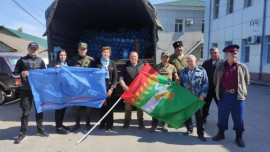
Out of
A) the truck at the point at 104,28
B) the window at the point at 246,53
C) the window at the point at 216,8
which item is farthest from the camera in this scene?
the window at the point at 216,8

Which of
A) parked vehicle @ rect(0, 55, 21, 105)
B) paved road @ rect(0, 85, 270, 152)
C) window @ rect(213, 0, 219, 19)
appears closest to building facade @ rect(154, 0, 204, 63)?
window @ rect(213, 0, 219, 19)

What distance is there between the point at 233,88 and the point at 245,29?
1296cm

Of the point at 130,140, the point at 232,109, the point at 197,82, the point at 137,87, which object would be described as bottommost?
the point at 130,140

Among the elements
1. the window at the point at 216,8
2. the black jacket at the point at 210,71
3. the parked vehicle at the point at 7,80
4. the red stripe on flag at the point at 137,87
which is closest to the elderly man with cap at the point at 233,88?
the black jacket at the point at 210,71

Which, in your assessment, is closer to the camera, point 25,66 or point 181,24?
point 25,66

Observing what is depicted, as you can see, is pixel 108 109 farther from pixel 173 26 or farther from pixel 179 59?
pixel 173 26

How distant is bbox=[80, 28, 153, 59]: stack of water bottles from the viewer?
863 cm

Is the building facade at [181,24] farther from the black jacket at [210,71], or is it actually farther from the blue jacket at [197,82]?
the blue jacket at [197,82]

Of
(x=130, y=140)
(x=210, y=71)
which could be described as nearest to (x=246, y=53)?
(x=210, y=71)

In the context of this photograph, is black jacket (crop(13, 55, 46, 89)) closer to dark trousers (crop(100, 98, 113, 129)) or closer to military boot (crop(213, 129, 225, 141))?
dark trousers (crop(100, 98, 113, 129))

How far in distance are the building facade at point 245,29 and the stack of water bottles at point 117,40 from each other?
8811 millimetres

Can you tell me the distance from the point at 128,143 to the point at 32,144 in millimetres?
1883

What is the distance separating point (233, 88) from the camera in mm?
4133

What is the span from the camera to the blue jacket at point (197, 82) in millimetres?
4422
